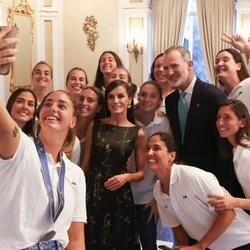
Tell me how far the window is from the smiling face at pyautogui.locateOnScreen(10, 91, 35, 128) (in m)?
4.39

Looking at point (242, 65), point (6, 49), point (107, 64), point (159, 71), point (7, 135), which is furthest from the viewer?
point (107, 64)

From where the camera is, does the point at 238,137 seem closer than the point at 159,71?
Yes

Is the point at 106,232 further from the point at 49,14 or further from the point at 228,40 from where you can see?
the point at 49,14

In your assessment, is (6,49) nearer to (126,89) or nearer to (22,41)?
(126,89)

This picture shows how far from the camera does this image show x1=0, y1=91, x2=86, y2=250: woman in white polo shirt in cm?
142

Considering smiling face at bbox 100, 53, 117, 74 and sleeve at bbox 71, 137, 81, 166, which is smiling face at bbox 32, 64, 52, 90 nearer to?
smiling face at bbox 100, 53, 117, 74

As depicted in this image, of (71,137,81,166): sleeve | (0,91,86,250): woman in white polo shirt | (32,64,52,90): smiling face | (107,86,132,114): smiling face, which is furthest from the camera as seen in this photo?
(32,64,52,90): smiling face

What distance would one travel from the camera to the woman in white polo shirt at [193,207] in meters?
2.23

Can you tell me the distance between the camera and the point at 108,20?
6.85 m

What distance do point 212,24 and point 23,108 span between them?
14.4 feet

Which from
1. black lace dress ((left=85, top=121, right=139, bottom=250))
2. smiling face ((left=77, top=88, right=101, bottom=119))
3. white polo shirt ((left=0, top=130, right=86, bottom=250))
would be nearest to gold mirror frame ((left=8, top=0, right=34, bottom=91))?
smiling face ((left=77, top=88, right=101, bottom=119))

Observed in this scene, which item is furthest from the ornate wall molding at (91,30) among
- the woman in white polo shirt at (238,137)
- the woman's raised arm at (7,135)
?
the woman's raised arm at (7,135)

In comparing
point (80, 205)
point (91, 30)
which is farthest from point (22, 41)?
point (80, 205)

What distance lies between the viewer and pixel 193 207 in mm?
2277
